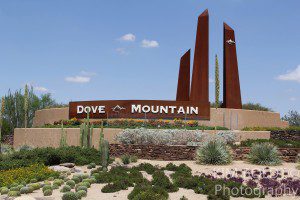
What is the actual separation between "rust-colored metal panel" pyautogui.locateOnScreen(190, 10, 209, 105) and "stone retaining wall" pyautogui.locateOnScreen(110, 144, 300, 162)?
1312 cm

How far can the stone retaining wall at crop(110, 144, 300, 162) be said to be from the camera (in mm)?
20453

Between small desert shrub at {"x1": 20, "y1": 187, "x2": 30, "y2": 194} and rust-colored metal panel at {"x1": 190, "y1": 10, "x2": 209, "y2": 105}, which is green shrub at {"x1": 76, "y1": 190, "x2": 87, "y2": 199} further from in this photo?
rust-colored metal panel at {"x1": 190, "y1": 10, "x2": 209, "y2": 105}

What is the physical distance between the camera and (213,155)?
17922mm

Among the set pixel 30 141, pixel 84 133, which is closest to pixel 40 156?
pixel 84 133

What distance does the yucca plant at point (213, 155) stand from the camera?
58.7ft

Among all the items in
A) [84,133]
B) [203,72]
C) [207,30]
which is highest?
A: [207,30]

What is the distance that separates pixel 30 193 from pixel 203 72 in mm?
23825

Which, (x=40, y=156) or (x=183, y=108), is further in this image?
(x=183, y=108)

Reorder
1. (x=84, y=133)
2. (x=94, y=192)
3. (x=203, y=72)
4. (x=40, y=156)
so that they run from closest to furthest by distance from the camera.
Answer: (x=94, y=192)
(x=40, y=156)
(x=84, y=133)
(x=203, y=72)

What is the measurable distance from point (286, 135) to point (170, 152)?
13.7 m

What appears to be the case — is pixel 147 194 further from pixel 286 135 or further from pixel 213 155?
pixel 286 135

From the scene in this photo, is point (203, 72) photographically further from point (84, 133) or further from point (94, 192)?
point (94, 192)

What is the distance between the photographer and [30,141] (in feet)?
97.8

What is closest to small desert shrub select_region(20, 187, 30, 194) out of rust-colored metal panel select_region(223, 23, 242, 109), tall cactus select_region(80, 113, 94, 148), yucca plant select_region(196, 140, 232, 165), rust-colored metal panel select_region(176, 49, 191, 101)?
tall cactus select_region(80, 113, 94, 148)
